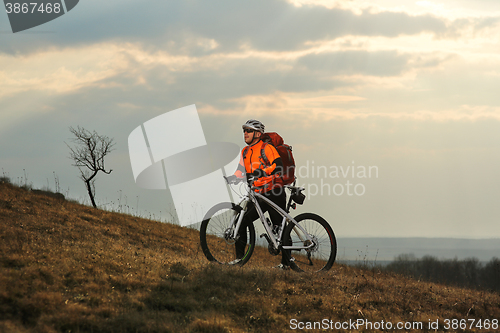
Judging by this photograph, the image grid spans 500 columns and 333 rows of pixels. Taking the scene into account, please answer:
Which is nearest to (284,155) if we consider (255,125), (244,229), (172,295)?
(255,125)

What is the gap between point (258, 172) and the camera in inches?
348

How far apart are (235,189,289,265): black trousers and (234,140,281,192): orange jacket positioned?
0.27m

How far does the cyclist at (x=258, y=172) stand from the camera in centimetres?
870

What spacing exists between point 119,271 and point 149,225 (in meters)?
10.2

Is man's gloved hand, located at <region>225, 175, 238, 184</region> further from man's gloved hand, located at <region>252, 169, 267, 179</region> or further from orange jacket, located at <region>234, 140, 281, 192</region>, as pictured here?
man's gloved hand, located at <region>252, 169, 267, 179</region>

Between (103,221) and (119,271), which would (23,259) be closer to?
(119,271)

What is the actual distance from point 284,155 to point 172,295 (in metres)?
3.76

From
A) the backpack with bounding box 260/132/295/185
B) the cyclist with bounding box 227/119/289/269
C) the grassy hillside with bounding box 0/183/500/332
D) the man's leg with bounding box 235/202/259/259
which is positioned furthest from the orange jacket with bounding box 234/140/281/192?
the grassy hillside with bounding box 0/183/500/332

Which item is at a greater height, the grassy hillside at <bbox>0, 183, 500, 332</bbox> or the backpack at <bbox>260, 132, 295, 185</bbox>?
the backpack at <bbox>260, 132, 295, 185</bbox>

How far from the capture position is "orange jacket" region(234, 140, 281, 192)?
8.69 metres

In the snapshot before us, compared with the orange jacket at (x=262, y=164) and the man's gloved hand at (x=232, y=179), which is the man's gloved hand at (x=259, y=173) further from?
the man's gloved hand at (x=232, y=179)

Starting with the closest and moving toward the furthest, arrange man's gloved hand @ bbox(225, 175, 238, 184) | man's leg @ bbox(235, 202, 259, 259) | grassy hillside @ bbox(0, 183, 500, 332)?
grassy hillside @ bbox(0, 183, 500, 332) → man's leg @ bbox(235, 202, 259, 259) → man's gloved hand @ bbox(225, 175, 238, 184)

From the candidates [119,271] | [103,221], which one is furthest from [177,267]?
[103,221]

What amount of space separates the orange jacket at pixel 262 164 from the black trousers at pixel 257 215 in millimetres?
268
